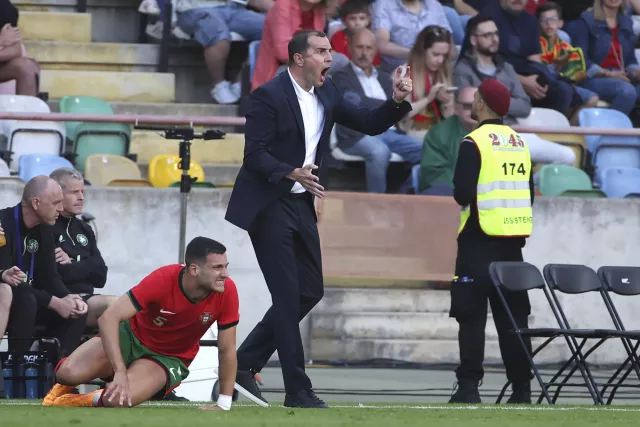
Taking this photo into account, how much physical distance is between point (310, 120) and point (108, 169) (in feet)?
16.4

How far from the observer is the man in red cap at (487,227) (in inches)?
364

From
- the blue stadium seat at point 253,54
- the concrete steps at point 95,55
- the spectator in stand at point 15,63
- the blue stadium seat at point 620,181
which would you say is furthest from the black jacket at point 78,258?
the blue stadium seat at point 620,181

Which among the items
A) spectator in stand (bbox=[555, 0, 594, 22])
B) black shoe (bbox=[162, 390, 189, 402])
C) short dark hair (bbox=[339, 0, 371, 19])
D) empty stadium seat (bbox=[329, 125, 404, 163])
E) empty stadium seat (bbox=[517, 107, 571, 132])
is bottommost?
black shoe (bbox=[162, 390, 189, 402])

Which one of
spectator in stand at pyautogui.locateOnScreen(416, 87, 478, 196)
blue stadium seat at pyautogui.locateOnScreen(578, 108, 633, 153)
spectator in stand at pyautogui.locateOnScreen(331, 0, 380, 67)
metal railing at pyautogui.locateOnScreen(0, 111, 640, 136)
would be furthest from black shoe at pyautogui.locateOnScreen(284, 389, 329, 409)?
blue stadium seat at pyautogui.locateOnScreen(578, 108, 633, 153)

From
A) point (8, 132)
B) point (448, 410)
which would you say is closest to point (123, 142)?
point (8, 132)

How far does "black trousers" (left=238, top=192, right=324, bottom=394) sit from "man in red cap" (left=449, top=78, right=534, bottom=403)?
1617 millimetres

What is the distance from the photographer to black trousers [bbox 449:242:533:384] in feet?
30.4

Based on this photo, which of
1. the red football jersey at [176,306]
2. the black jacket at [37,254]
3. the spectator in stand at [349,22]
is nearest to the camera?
the red football jersey at [176,306]

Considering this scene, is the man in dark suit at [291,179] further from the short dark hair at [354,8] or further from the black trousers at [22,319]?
the short dark hair at [354,8]

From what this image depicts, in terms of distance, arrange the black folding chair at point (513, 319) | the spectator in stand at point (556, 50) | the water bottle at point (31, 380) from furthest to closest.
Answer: the spectator in stand at point (556, 50) < the water bottle at point (31, 380) < the black folding chair at point (513, 319)

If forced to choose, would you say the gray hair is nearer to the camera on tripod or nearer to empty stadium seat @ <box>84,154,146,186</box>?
the camera on tripod

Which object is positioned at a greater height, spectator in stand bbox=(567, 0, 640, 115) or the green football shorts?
spectator in stand bbox=(567, 0, 640, 115)

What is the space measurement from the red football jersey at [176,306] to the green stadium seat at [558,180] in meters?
5.98

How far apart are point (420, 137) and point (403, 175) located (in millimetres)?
451
